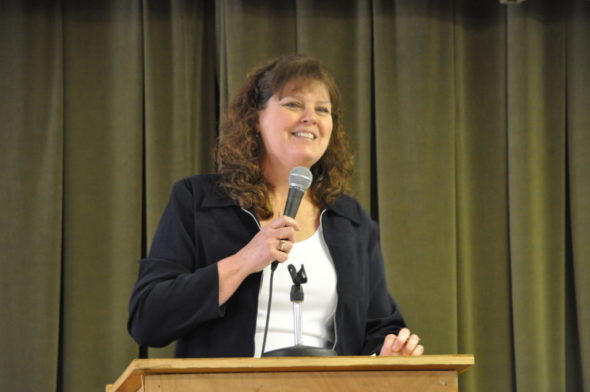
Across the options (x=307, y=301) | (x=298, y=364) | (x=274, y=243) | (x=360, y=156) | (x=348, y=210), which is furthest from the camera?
(x=360, y=156)

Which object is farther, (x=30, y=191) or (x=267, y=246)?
(x=30, y=191)

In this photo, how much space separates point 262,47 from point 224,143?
1457 millimetres

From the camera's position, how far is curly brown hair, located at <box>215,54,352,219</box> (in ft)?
7.72

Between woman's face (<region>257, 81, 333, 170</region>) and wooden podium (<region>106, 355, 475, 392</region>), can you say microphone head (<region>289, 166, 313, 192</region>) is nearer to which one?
woman's face (<region>257, 81, 333, 170</region>)

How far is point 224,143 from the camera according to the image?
249cm

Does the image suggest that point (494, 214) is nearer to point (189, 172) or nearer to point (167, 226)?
point (189, 172)

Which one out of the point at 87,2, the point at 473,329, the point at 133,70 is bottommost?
the point at 473,329

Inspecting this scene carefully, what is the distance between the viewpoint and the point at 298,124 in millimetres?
2336

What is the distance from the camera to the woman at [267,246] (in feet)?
6.88

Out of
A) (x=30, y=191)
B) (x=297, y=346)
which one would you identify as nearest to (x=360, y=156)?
(x=30, y=191)

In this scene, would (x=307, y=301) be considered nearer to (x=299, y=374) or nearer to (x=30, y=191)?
(x=299, y=374)

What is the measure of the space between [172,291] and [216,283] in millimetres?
110

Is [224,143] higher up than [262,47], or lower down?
lower down

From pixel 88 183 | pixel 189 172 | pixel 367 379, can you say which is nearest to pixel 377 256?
pixel 367 379
